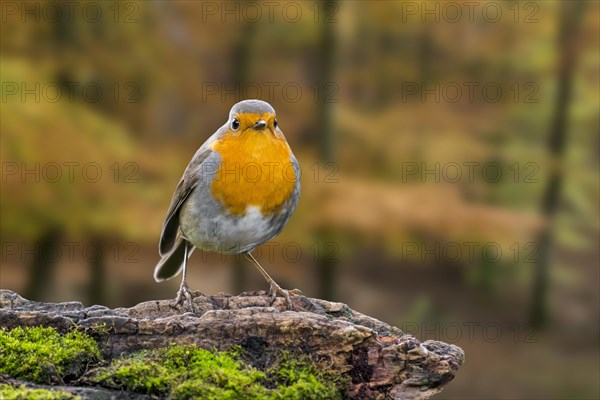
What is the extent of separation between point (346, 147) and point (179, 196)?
9.05 meters

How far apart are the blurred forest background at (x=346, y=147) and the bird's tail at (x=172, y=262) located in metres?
5.25

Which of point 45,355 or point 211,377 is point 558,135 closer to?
point 211,377

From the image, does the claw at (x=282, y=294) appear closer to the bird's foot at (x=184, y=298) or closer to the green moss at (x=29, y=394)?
the bird's foot at (x=184, y=298)

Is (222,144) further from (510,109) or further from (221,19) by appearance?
(510,109)

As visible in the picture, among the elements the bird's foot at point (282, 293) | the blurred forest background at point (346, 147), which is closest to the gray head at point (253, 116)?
the bird's foot at point (282, 293)

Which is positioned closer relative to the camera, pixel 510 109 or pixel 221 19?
pixel 221 19

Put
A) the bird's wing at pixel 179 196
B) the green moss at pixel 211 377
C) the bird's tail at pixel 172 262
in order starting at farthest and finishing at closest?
the bird's tail at pixel 172 262 < the bird's wing at pixel 179 196 < the green moss at pixel 211 377

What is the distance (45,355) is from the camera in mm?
3094

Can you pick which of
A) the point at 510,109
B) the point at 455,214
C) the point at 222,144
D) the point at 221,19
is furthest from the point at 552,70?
the point at 222,144

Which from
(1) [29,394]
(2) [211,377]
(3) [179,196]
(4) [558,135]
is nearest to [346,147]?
(4) [558,135]

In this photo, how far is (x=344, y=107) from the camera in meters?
13.7

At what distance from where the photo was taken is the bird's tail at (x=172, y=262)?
16.3ft

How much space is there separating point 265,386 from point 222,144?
154 centimetres

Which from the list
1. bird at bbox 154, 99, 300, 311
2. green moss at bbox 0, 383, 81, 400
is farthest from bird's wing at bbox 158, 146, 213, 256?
green moss at bbox 0, 383, 81, 400
